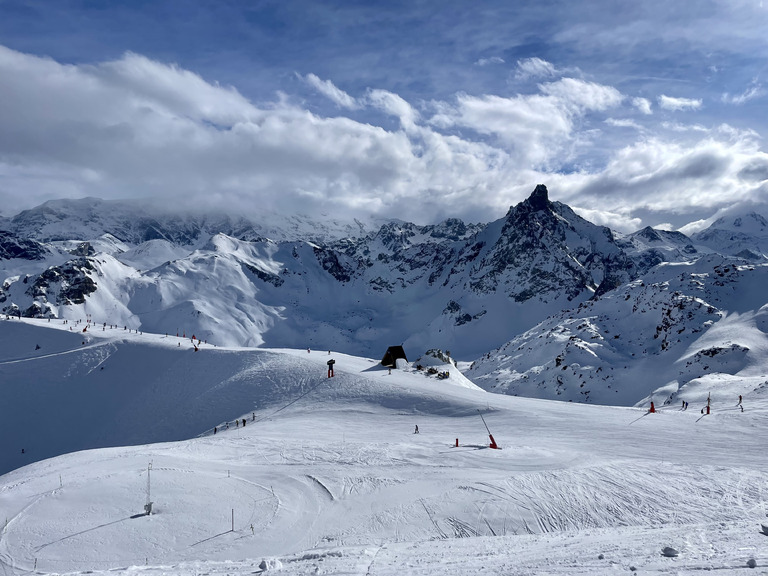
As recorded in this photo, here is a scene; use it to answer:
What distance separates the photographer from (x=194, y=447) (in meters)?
30.5

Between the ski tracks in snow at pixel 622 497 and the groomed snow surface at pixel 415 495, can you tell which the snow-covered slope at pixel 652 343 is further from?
the ski tracks in snow at pixel 622 497

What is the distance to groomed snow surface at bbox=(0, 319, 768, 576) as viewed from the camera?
13969mm

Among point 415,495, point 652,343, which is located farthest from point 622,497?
point 652,343

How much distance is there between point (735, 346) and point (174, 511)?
73.8 metres

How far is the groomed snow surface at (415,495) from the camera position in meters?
14.0

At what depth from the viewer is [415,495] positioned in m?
20.4

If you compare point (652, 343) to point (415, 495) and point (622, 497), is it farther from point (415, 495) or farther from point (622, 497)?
point (415, 495)

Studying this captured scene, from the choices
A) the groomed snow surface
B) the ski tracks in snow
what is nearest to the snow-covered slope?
the groomed snow surface

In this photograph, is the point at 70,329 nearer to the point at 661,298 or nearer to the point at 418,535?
the point at 418,535

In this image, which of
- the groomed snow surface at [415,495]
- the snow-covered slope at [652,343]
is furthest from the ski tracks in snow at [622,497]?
the snow-covered slope at [652,343]

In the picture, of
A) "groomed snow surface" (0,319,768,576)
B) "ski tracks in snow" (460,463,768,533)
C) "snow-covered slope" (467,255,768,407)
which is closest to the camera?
"groomed snow surface" (0,319,768,576)

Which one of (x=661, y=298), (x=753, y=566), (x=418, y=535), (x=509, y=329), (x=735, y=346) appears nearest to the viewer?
(x=753, y=566)

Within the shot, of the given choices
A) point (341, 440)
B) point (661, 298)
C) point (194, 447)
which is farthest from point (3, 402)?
point (661, 298)

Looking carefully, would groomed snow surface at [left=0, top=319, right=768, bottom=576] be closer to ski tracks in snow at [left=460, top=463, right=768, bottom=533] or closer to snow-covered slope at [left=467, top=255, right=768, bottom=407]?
ski tracks in snow at [left=460, top=463, right=768, bottom=533]
